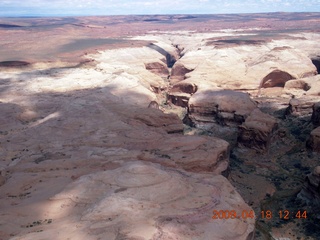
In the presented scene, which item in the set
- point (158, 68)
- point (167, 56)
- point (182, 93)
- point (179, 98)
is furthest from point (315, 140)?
point (167, 56)

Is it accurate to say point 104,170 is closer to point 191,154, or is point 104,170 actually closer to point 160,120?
point 191,154

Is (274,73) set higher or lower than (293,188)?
higher

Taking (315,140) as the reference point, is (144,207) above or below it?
above

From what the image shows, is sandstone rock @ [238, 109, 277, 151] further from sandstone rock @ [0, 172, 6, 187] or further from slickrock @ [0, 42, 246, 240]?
sandstone rock @ [0, 172, 6, 187]

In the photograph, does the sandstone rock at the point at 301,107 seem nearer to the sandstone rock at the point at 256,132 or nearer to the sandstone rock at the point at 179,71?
the sandstone rock at the point at 256,132

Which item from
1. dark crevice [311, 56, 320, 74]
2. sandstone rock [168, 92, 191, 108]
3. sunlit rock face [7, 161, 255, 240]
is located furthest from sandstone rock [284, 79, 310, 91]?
sunlit rock face [7, 161, 255, 240]

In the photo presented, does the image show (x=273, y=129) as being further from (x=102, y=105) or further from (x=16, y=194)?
(x=16, y=194)

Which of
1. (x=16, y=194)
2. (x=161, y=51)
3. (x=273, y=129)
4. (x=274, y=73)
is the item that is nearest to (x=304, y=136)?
(x=273, y=129)
